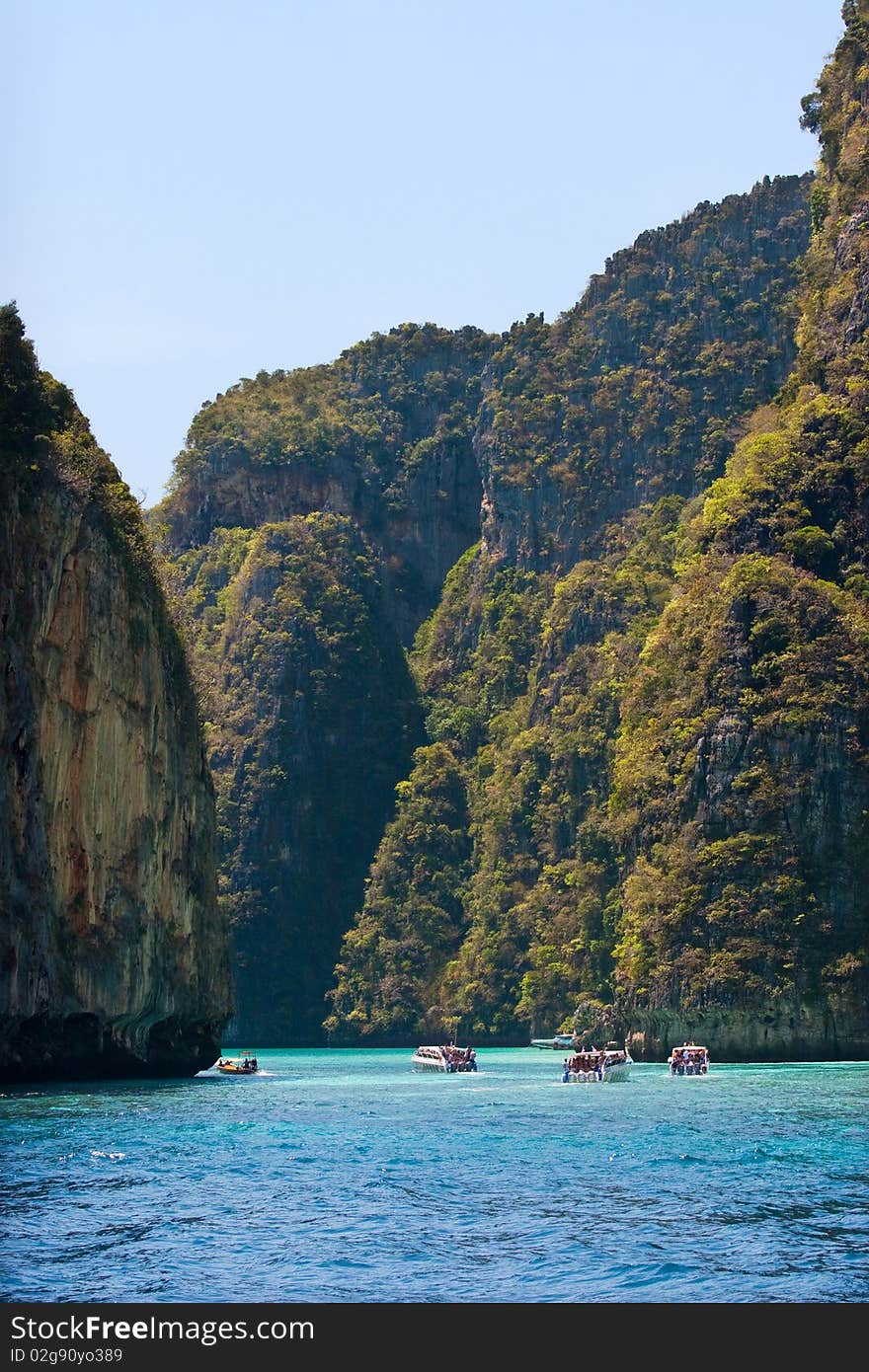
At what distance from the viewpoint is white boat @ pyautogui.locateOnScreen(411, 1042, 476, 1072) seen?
315ft

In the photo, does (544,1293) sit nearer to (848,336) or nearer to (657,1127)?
(657,1127)

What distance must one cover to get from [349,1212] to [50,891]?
29.0 meters

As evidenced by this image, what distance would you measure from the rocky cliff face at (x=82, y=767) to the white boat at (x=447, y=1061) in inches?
767

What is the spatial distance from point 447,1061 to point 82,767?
118 feet

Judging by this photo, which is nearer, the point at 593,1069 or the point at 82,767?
the point at 82,767

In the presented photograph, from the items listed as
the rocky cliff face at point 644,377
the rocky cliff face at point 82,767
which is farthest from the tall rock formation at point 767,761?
the rocky cliff face at point 644,377

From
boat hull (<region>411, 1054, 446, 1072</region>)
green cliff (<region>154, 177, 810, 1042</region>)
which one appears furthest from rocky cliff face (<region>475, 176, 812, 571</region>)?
Answer: boat hull (<region>411, 1054, 446, 1072</region>)

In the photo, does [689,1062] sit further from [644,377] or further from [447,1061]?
[644,377]

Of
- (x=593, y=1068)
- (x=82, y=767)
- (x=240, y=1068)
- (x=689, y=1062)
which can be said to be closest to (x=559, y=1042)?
(x=240, y=1068)

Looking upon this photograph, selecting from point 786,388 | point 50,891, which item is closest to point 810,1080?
point 50,891

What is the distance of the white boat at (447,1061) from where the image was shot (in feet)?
315

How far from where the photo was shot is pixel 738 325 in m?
175

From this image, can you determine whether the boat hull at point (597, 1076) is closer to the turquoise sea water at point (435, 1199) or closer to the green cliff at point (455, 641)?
the turquoise sea water at point (435, 1199)

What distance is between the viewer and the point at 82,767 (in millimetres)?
66188
